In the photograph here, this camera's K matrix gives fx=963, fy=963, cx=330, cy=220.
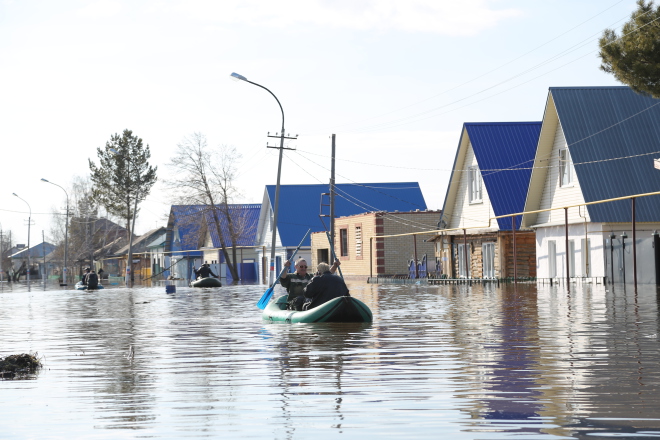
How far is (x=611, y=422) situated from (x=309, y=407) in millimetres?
2545

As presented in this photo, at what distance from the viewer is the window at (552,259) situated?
3975 centimetres

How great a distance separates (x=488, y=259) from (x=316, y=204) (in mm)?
28016

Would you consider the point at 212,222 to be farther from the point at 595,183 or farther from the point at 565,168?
the point at 595,183

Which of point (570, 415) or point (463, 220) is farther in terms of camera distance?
point (463, 220)

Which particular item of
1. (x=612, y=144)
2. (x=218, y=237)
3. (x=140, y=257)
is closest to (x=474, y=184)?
(x=612, y=144)

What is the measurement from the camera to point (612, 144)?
37.9 meters

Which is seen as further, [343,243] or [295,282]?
[343,243]

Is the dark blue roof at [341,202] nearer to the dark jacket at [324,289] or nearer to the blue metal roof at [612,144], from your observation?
the blue metal roof at [612,144]

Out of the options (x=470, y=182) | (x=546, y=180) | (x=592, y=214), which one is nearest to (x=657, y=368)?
(x=592, y=214)

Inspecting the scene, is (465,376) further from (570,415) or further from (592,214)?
(592,214)

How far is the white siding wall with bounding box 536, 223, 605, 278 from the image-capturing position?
36031 mm

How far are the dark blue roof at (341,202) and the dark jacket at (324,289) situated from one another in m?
51.8

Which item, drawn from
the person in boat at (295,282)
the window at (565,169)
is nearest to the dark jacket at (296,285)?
the person in boat at (295,282)

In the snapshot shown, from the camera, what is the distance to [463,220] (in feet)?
160
